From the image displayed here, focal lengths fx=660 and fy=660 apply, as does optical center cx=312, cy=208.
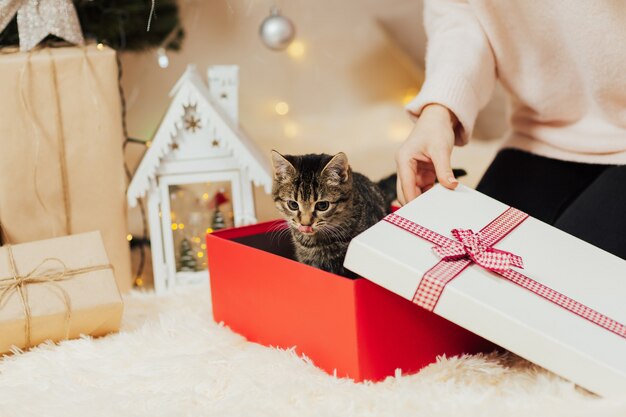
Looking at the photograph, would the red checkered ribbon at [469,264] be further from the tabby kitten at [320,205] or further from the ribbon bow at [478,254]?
the tabby kitten at [320,205]

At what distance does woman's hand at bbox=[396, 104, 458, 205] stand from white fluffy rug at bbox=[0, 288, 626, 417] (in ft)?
1.01

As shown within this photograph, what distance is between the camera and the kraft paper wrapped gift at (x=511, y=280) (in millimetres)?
853

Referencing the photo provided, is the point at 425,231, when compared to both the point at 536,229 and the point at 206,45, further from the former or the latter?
the point at 206,45

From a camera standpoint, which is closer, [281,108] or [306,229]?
[306,229]

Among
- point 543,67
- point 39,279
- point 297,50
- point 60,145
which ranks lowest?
point 39,279

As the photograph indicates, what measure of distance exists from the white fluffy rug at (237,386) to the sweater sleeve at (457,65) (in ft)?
1.61

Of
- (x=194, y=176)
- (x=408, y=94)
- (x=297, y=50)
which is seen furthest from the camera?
(x=408, y=94)

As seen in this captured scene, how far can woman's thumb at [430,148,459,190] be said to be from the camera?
1.10 m

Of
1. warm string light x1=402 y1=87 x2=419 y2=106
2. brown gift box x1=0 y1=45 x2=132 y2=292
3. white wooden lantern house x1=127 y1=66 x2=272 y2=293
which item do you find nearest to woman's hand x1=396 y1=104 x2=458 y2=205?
white wooden lantern house x1=127 y1=66 x2=272 y2=293

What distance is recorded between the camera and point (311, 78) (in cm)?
241

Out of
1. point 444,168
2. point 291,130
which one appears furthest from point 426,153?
point 291,130

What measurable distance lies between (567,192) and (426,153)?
39 centimetres

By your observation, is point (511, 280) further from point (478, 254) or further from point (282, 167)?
point (282, 167)

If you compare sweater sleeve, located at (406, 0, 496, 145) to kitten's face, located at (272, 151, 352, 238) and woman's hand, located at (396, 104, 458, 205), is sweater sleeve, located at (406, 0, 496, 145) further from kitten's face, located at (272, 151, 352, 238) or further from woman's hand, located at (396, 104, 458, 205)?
kitten's face, located at (272, 151, 352, 238)
